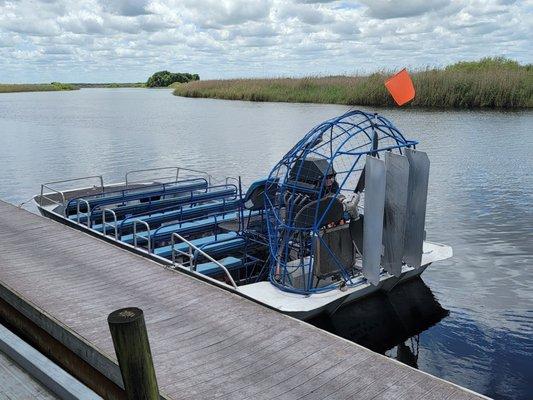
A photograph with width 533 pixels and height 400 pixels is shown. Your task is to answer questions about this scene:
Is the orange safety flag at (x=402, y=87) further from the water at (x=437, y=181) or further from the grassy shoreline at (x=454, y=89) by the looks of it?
the grassy shoreline at (x=454, y=89)

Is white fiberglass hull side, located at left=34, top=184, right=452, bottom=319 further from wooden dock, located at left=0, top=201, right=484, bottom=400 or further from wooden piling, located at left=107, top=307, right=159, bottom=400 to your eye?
wooden piling, located at left=107, top=307, right=159, bottom=400

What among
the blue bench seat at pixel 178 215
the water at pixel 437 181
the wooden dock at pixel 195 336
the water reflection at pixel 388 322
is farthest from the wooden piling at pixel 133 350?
the blue bench seat at pixel 178 215

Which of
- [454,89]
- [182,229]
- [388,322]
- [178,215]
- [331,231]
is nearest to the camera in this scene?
[331,231]

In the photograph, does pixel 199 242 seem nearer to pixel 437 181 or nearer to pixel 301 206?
pixel 301 206

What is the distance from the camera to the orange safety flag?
7969 millimetres

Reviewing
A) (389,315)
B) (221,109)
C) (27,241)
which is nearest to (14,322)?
(27,241)

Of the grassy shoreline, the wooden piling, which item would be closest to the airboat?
the wooden piling

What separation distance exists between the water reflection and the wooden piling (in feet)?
16.3

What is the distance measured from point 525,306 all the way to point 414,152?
394cm

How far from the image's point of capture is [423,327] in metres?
9.16

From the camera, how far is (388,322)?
29.6 ft

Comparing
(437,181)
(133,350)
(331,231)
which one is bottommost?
(437,181)

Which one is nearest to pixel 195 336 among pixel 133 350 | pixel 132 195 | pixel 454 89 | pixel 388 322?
pixel 133 350

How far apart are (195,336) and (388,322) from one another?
13.8 feet
